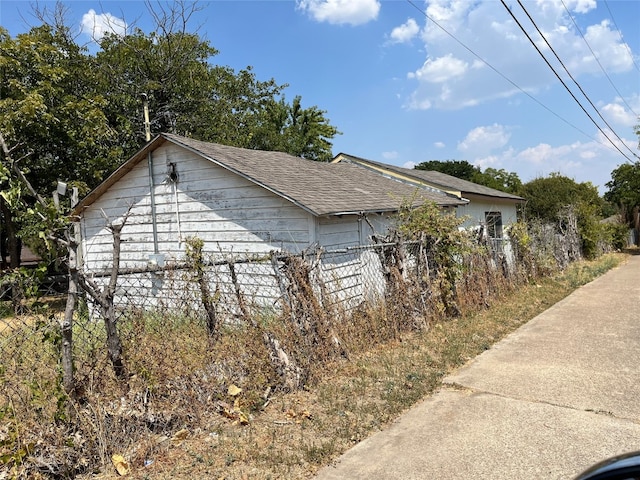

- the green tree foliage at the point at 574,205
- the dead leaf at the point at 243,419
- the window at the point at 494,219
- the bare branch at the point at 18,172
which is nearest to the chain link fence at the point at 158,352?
the dead leaf at the point at 243,419

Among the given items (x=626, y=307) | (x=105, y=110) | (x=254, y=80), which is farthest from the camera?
(x=254, y=80)

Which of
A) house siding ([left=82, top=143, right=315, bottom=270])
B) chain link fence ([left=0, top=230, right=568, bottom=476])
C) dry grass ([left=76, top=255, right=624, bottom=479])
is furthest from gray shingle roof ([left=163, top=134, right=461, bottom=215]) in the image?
dry grass ([left=76, top=255, right=624, bottom=479])

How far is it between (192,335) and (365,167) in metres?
14.5

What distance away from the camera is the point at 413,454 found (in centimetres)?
341

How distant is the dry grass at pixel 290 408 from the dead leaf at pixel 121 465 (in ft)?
0.19

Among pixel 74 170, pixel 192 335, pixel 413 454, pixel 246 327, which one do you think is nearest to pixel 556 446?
pixel 413 454

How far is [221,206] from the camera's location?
9664 millimetres

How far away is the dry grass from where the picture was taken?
341cm

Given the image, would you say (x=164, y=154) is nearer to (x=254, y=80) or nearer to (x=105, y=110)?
(x=105, y=110)

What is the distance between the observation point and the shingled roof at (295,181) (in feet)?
28.3

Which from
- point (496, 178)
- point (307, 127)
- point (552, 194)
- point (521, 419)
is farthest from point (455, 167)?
point (521, 419)

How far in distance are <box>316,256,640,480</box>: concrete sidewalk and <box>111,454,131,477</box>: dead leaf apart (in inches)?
58.3

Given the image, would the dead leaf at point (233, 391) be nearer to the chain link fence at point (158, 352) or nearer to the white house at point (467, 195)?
the chain link fence at point (158, 352)

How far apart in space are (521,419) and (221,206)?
7.35 metres
